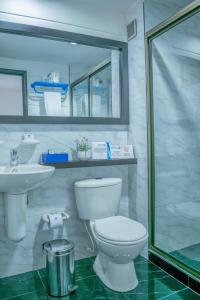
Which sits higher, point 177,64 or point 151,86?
point 177,64

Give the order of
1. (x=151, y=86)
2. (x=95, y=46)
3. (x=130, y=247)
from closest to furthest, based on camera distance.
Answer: (x=130, y=247), (x=151, y=86), (x=95, y=46)

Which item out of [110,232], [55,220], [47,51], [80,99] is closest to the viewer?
[110,232]

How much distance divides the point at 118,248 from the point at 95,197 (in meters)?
0.50

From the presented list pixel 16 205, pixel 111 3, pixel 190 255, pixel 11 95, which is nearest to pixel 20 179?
pixel 16 205

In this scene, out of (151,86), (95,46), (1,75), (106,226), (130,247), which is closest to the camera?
(130,247)

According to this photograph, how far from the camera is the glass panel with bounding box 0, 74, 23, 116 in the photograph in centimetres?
203

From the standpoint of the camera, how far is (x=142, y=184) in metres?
2.29

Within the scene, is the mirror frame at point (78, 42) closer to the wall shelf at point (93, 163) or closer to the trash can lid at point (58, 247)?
the wall shelf at point (93, 163)

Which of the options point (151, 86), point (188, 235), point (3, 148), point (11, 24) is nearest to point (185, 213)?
point (188, 235)

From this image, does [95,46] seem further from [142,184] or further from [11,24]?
[142,184]

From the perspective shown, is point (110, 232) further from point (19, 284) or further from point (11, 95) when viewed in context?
point (11, 95)

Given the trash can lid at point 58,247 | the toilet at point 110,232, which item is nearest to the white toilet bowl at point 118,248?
the toilet at point 110,232

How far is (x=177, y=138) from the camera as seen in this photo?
7.88ft

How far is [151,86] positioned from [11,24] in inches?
48.6
